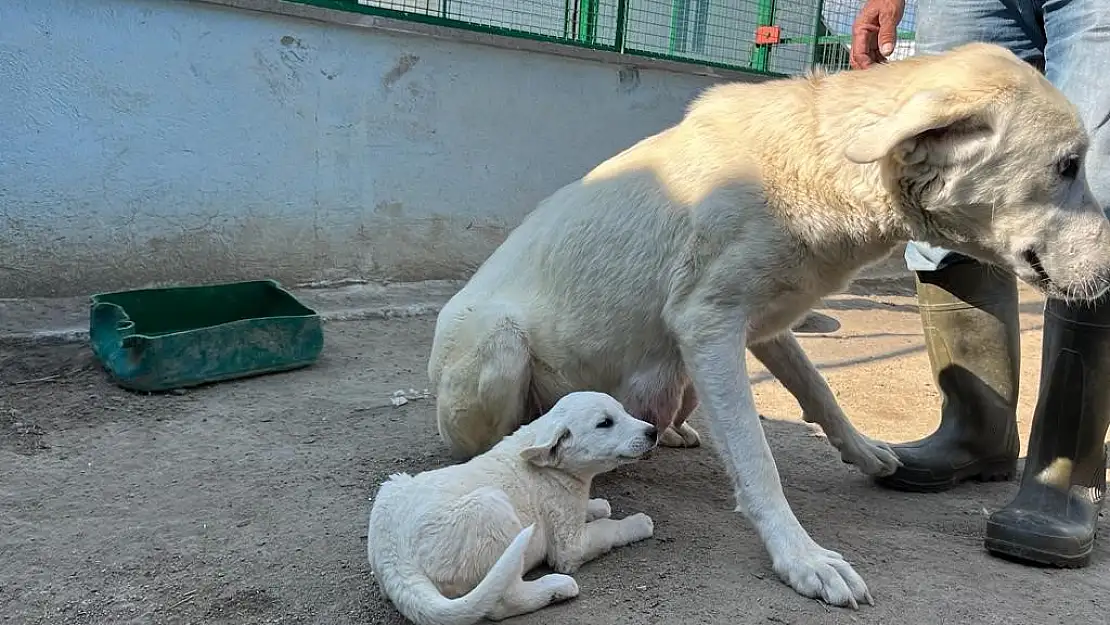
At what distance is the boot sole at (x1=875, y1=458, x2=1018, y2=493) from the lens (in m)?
2.71

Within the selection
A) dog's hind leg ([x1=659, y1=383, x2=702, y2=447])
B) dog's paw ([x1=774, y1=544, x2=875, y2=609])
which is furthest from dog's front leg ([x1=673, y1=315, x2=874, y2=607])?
dog's hind leg ([x1=659, y1=383, x2=702, y2=447])

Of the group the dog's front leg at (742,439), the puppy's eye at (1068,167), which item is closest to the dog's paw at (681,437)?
the dog's front leg at (742,439)

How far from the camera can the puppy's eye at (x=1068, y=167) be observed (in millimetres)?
1952

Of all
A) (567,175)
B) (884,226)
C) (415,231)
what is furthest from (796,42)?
(884,226)

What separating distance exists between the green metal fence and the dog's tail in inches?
151

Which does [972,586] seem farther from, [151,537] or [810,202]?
[151,537]

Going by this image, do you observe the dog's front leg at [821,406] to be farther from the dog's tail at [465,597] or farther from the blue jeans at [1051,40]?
the dog's tail at [465,597]

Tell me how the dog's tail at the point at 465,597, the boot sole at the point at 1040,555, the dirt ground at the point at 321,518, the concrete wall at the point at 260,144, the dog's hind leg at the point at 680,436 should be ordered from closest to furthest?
1. the dog's tail at the point at 465,597
2. the dirt ground at the point at 321,518
3. the boot sole at the point at 1040,555
4. the dog's hind leg at the point at 680,436
5. the concrete wall at the point at 260,144

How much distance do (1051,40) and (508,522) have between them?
201 cm

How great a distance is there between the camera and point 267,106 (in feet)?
15.1

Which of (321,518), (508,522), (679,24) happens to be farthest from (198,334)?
(679,24)

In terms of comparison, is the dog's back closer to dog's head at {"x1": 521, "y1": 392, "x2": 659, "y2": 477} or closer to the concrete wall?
dog's head at {"x1": 521, "y1": 392, "x2": 659, "y2": 477}

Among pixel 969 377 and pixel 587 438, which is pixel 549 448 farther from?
pixel 969 377

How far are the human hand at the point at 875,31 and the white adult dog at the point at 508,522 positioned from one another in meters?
1.72
